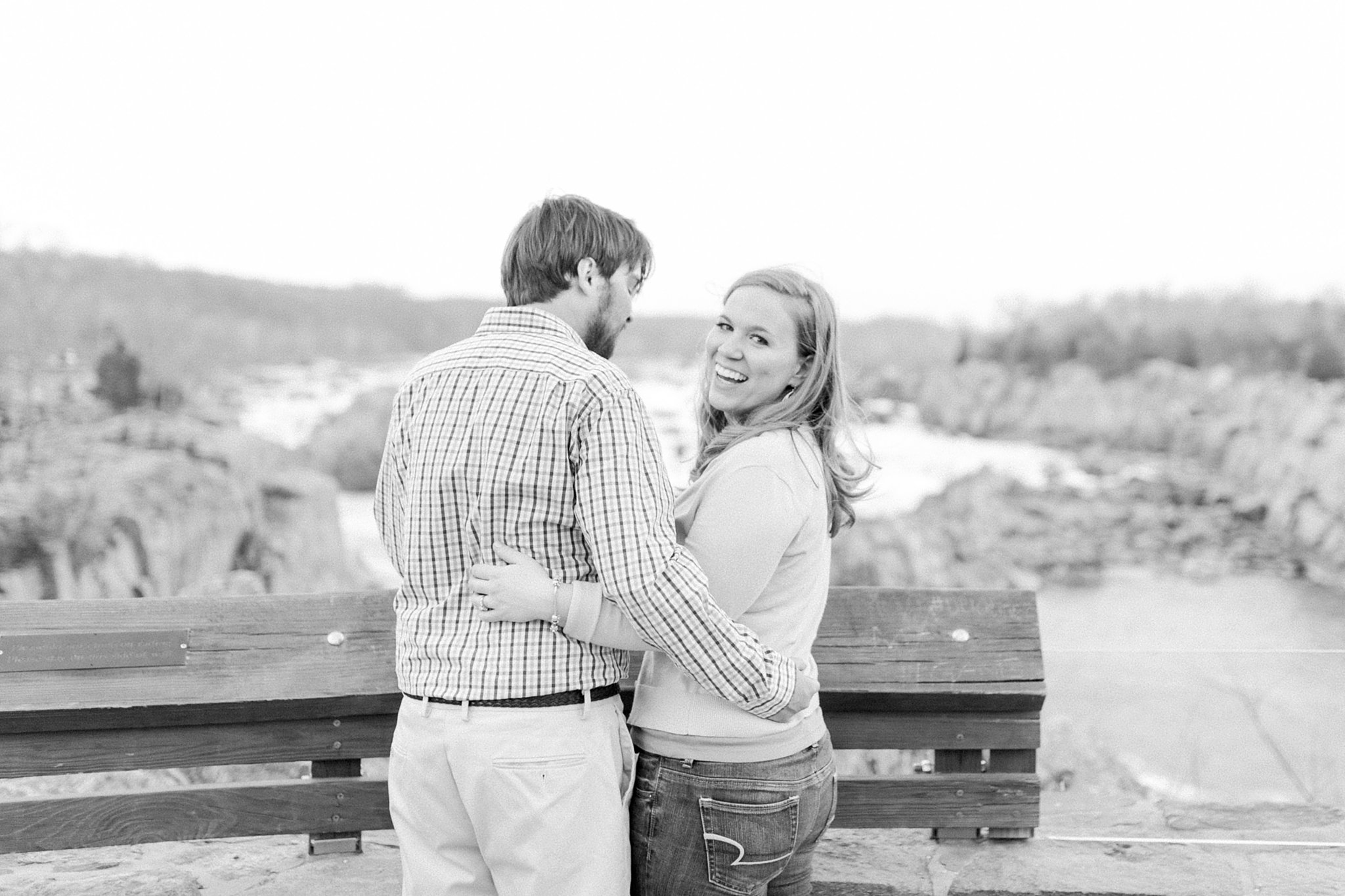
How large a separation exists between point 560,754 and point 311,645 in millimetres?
909

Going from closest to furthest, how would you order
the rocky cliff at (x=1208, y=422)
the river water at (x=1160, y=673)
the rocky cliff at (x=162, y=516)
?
1. the river water at (x=1160, y=673)
2. the rocky cliff at (x=162, y=516)
3. the rocky cliff at (x=1208, y=422)

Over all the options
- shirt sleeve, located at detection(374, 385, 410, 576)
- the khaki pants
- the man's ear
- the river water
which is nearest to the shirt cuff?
the khaki pants

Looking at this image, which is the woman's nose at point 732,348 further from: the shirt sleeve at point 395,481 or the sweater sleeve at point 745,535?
the shirt sleeve at point 395,481

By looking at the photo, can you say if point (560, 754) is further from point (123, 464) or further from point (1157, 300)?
point (1157, 300)

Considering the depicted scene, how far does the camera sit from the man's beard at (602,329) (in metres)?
1.46

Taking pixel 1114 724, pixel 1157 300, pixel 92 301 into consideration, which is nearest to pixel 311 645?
pixel 1114 724

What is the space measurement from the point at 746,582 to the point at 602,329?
0.39m

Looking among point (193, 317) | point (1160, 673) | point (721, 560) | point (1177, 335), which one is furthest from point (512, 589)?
point (1177, 335)

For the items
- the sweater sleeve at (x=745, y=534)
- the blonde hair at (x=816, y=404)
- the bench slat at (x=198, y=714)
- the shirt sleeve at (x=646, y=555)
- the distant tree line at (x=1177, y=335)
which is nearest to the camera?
the shirt sleeve at (x=646, y=555)

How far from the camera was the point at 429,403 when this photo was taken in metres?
1.41

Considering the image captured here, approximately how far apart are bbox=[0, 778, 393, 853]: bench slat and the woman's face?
109 cm

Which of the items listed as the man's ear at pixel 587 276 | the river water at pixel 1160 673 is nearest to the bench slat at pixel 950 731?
the river water at pixel 1160 673

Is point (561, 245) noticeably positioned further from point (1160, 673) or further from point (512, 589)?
point (1160, 673)

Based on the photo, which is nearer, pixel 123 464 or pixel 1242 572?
pixel 123 464
